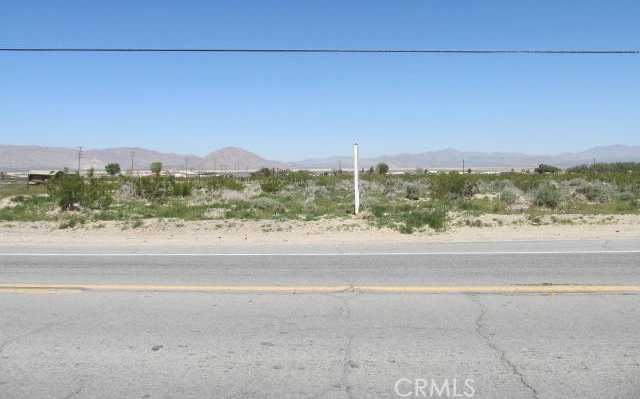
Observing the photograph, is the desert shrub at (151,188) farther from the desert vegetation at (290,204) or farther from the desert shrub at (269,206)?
the desert shrub at (269,206)

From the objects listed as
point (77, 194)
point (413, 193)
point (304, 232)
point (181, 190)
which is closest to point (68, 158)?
point (181, 190)

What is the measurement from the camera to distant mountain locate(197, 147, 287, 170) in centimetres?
16838

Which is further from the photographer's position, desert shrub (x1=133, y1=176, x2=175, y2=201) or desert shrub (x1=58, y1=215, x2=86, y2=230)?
desert shrub (x1=133, y1=176, x2=175, y2=201)

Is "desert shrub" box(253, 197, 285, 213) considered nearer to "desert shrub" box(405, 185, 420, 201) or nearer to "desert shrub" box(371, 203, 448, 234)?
"desert shrub" box(371, 203, 448, 234)

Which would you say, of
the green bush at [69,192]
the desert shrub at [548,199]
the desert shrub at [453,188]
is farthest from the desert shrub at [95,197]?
the desert shrub at [548,199]

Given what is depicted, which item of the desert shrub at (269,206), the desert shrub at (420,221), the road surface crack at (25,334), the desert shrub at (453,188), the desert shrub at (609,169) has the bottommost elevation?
the road surface crack at (25,334)

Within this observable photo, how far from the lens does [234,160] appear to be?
172625 mm

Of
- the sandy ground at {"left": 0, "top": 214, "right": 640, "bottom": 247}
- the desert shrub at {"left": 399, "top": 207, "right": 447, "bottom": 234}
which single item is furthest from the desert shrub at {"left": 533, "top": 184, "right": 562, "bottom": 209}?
the desert shrub at {"left": 399, "top": 207, "right": 447, "bottom": 234}

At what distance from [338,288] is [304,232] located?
718cm

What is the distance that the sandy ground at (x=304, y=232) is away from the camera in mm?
13625

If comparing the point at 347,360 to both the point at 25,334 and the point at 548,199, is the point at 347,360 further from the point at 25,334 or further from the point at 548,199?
the point at 548,199

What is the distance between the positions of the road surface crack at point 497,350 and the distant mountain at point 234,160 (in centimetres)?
15873

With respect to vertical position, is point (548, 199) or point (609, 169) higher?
point (609, 169)

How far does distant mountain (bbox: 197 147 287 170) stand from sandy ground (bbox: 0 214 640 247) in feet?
485
